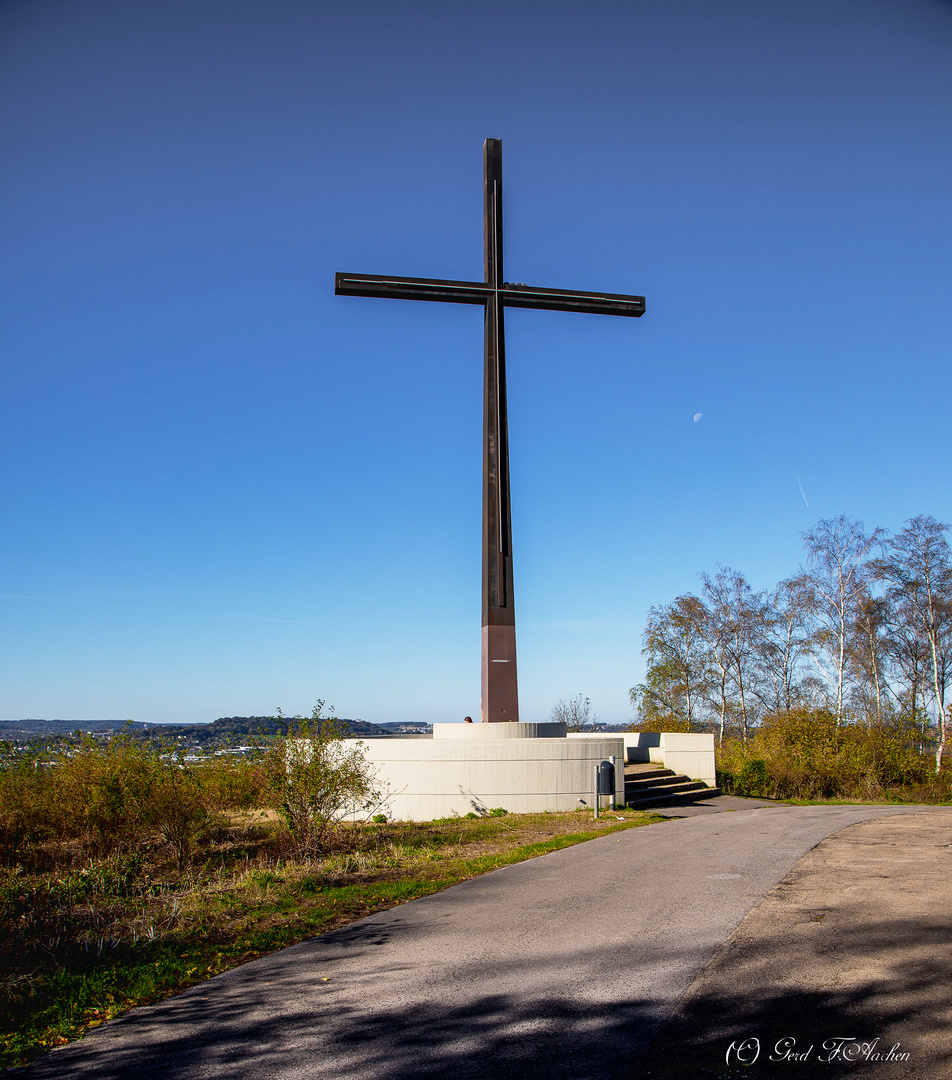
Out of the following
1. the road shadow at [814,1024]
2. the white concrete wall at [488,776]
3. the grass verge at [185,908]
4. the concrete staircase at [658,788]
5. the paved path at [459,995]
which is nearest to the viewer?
the road shadow at [814,1024]

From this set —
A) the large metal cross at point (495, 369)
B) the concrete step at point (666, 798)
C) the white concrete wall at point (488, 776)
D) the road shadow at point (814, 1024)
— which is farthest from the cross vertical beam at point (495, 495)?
the road shadow at point (814, 1024)

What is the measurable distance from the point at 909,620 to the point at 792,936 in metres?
27.8

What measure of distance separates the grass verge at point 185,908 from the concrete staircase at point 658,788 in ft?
13.0

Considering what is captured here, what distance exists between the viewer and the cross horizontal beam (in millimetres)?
16406

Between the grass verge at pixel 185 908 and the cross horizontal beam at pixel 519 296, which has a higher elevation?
the cross horizontal beam at pixel 519 296

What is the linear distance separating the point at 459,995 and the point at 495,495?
1246cm

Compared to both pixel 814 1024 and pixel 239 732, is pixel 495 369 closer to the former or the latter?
pixel 239 732

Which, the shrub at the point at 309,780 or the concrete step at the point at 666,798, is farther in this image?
the concrete step at the point at 666,798

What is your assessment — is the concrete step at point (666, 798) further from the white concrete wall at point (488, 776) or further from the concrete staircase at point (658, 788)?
the white concrete wall at point (488, 776)

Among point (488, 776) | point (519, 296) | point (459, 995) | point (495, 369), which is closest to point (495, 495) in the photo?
point (495, 369)

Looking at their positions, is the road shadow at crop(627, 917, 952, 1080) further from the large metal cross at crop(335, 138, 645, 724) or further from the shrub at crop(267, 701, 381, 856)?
the large metal cross at crop(335, 138, 645, 724)

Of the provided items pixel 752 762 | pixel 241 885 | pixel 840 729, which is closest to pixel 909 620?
pixel 840 729

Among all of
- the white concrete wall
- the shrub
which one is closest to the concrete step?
the white concrete wall

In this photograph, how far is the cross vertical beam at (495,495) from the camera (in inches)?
626
